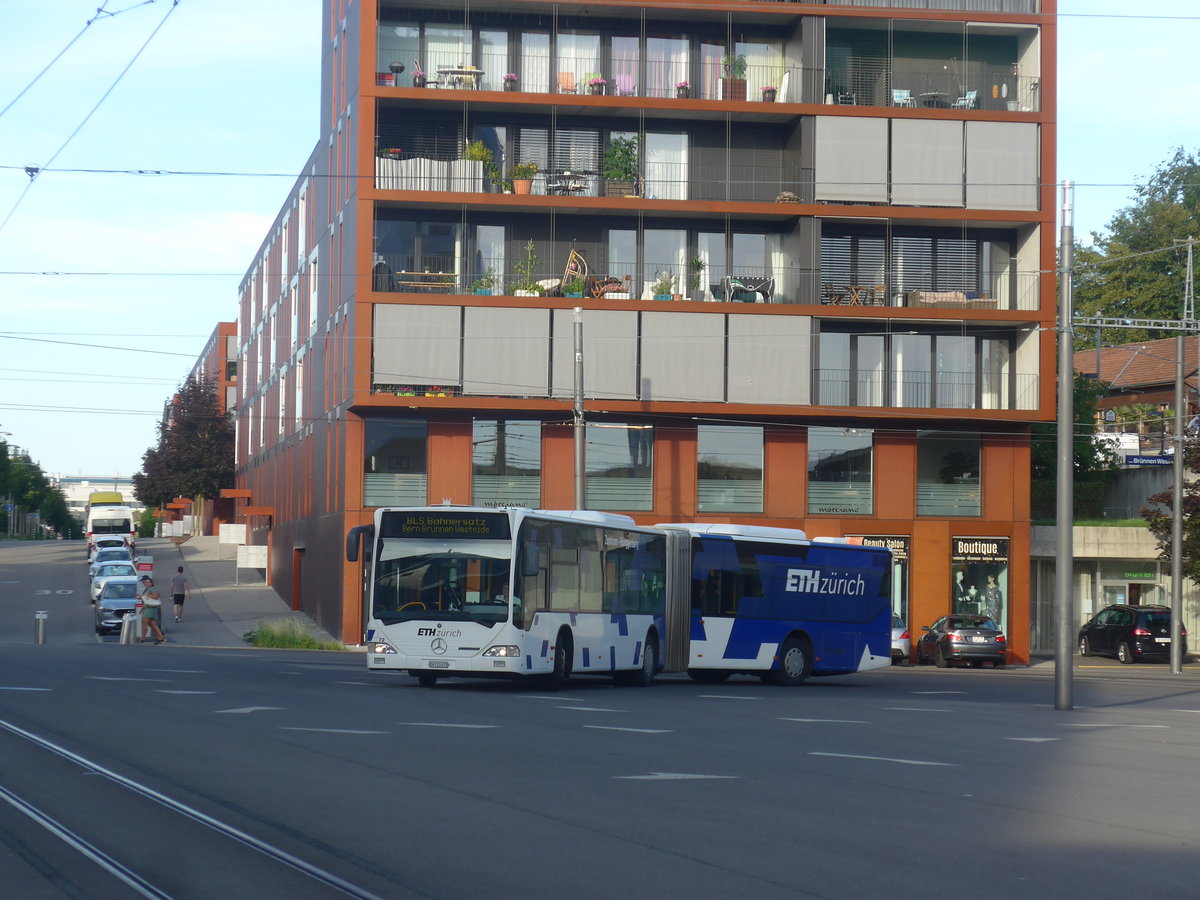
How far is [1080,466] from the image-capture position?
59.7 m

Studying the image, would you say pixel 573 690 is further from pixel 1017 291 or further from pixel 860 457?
pixel 1017 291

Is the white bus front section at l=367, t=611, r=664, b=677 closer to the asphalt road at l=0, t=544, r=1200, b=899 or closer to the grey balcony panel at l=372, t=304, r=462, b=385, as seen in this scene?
the asphalt road at l=0, t=544, r=1200, b=899

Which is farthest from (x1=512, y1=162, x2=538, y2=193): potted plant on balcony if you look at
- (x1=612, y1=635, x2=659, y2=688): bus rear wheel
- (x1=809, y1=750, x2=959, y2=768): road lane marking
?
(x1=809, y1=750, x2=959, y2=768): road lane marking

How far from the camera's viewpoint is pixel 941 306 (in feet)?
148

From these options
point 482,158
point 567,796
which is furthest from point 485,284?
point 567,796

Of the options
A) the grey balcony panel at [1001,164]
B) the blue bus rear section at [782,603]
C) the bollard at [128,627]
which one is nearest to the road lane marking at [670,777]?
the blue bus rear section at [782,603]

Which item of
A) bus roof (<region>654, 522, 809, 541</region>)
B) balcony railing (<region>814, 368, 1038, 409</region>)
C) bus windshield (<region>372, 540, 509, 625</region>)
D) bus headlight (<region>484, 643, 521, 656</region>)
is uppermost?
balcony railing (<region>814, 368, 1038, 409</region>)

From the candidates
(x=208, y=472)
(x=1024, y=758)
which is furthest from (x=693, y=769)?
(x=208, y=472)

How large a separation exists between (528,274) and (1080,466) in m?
26.0

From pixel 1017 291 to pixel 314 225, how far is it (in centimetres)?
2508

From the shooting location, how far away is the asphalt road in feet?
27.2

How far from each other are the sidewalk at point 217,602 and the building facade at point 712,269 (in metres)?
3.96

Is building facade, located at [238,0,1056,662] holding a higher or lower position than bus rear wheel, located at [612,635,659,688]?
higher

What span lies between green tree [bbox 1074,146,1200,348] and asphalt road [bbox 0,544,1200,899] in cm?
6247
